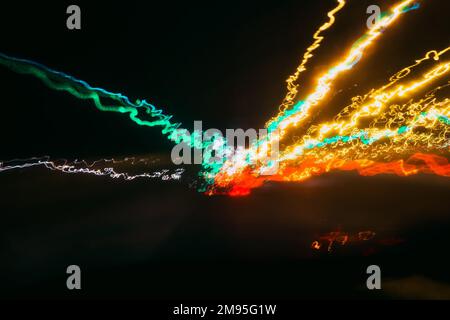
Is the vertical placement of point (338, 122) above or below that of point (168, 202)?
above

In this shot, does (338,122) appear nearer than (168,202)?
No

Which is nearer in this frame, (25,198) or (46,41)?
(46,41)

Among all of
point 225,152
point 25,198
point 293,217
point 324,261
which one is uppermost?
point 225,152

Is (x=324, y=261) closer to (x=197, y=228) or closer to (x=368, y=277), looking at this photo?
(x=368, y=277)

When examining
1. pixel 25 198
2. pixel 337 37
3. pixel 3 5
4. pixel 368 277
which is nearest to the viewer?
pixel 3 5

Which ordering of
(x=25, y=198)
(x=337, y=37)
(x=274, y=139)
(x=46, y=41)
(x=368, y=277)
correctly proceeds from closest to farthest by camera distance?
1. (x=46, y=41)
2. (x=337, y=37)
3. (x=368, y=277)
4. (x=25, y=198)
5. (x=274, y=139)

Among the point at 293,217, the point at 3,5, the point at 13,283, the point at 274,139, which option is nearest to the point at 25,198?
the point at 13,283

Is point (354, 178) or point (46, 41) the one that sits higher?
point (46, 41)
